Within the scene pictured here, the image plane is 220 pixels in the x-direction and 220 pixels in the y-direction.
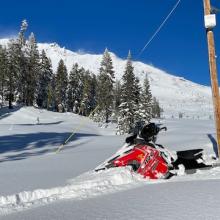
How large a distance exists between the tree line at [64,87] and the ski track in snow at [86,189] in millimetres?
39854

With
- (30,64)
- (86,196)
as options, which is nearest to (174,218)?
(86,196)

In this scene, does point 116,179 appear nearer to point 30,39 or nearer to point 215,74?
point 215,74

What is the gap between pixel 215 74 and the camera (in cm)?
1133

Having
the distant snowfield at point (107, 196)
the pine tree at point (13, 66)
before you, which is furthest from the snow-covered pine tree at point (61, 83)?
the distant snowfield at point (107, 196)

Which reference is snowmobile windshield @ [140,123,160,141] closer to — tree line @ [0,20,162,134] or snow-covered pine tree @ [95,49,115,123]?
tree line @ [0,20,162,134]

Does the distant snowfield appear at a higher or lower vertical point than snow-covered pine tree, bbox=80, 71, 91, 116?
lower

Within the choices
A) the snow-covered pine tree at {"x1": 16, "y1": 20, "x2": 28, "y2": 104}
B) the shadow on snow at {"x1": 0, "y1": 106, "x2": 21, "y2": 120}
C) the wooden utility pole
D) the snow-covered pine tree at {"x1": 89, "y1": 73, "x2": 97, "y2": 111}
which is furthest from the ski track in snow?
the snow-covered pine tree at {"x1": 89, "y1": 73, "x2": 97, "y2": 111}

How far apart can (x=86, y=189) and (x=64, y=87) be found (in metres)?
79.0

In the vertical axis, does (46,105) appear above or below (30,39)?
below

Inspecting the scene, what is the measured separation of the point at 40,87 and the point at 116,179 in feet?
240

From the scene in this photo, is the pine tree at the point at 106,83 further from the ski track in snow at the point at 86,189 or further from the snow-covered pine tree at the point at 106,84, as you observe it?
the ski track in snow at the point at 86,189

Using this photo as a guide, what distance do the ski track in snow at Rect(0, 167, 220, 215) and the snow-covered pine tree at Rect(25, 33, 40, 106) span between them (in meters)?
64.5

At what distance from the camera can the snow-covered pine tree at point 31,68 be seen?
7104 centimetres

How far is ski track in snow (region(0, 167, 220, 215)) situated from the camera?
20.3 ft
